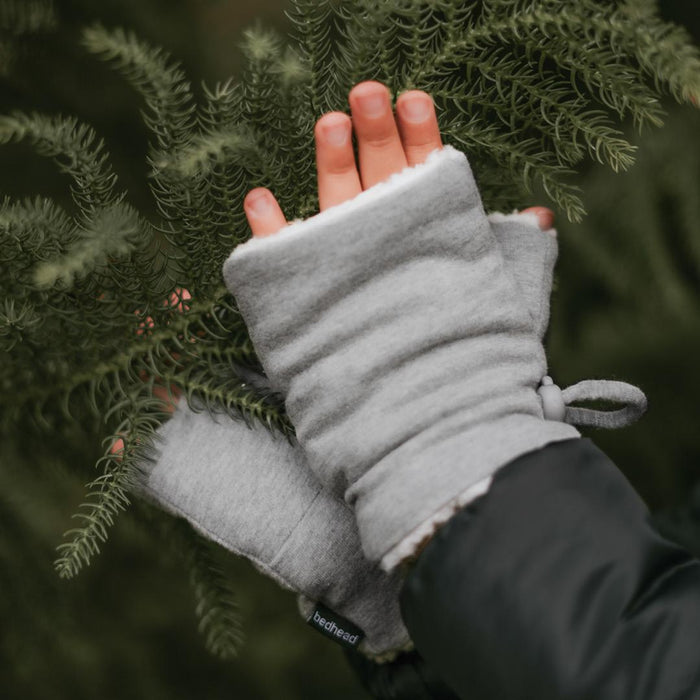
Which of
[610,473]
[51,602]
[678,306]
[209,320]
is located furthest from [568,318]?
[51,602]

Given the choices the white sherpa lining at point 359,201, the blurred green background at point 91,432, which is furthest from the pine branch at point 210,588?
the white sherpa lining at point 359,201

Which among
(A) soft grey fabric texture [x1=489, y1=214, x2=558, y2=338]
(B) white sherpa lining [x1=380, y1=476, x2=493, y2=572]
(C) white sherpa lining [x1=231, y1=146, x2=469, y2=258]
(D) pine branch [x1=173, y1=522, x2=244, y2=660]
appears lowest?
(D) pine branch [x1=173, y1=522, x2=244, y2=660]

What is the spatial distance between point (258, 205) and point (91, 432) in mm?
389

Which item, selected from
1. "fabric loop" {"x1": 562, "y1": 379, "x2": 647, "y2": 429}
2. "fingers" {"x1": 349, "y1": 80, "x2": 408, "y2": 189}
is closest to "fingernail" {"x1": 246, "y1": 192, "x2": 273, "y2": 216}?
"fingers" {"x1": 349, "y1": 80, "x2": 408, "y2": 189}

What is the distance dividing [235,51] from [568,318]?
28.3 inches

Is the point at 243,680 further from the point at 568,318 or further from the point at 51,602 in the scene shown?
the point at 568,318

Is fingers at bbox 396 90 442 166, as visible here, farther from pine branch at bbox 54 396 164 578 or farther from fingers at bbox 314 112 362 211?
pine branch at bbox 54 396 164 578

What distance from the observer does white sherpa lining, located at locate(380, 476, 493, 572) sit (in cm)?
63

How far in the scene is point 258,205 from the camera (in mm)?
665

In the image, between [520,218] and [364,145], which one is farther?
[520,218]

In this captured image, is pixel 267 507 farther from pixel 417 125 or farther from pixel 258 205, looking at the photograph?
pixel 417 125

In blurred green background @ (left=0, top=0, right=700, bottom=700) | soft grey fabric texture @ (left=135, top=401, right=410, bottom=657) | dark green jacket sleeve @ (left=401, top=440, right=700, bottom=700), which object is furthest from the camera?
blurred green background @ (left=0, top=0, right=700, bottom=700)

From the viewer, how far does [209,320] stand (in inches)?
30.0

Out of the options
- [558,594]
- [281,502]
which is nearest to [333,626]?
[281,502]
